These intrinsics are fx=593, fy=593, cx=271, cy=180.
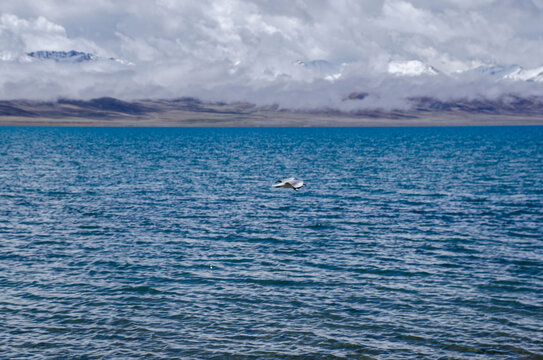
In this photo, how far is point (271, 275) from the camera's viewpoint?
34.4 m

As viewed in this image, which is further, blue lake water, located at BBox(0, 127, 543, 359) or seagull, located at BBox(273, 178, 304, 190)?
seagull, located at BBox(273, 178, 304, 190)

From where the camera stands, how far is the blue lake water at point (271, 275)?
2539cm

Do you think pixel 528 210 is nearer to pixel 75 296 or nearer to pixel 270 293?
pixel 270 293

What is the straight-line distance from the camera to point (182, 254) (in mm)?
38906

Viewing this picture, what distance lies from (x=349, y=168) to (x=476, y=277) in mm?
68093

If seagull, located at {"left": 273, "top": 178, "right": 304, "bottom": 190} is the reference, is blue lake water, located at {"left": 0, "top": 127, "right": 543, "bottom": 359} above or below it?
below

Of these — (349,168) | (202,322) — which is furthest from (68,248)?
(349,168)

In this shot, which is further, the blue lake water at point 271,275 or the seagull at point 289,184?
the seagull at point 289,184

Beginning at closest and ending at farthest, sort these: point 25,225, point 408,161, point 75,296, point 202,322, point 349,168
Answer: point 202,322, point 75,296, point 25,225, point 349,168, point 408,161

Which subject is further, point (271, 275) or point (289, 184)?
point (289, 184)

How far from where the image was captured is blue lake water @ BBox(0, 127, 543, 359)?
25391mm

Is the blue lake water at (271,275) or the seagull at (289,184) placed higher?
the seagull at (289,184)

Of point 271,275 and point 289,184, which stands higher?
point 289,184

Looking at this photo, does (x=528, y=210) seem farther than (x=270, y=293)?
Yes
